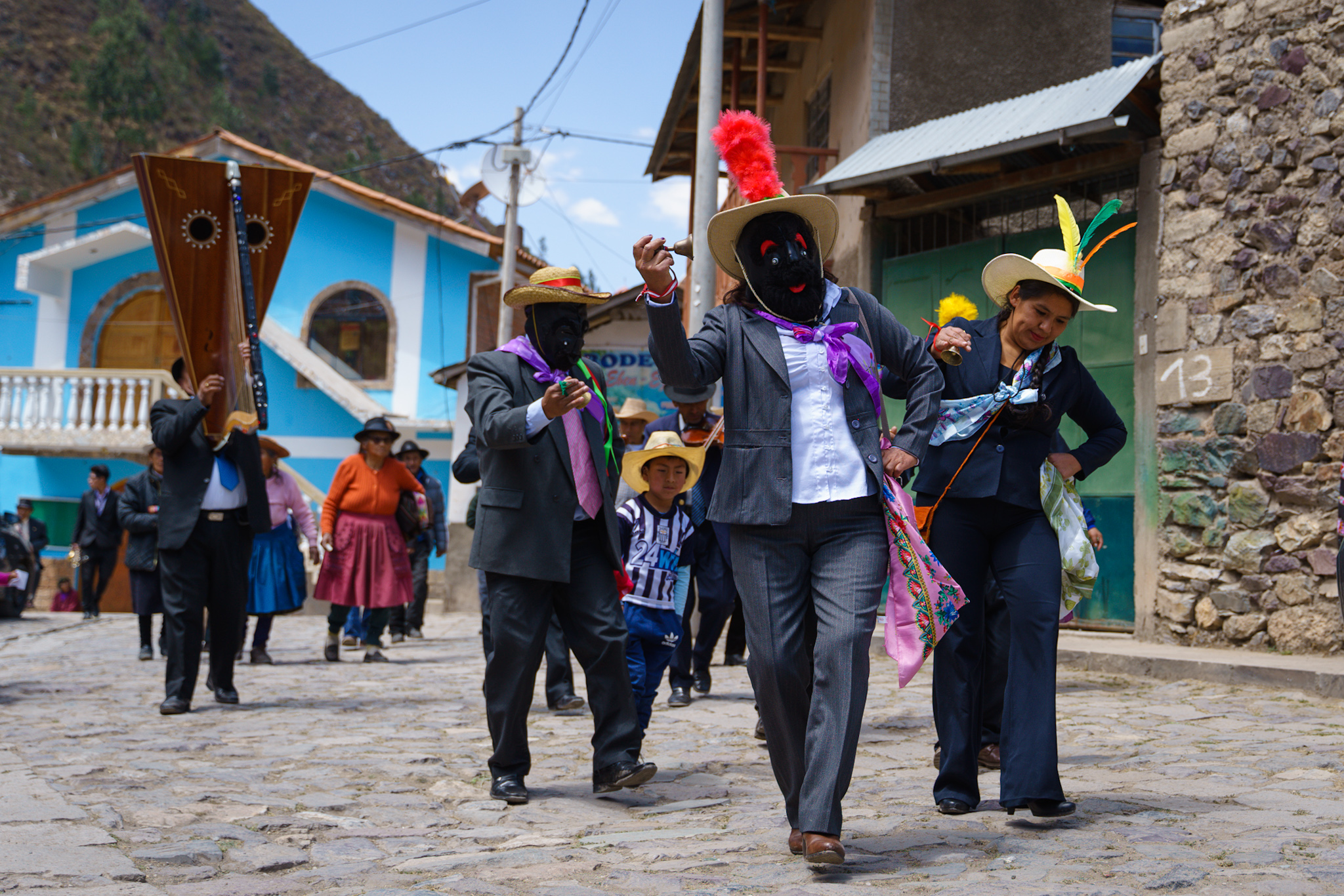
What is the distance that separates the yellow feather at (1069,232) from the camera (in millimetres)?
4492

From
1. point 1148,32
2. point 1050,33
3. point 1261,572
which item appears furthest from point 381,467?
point 1148,32

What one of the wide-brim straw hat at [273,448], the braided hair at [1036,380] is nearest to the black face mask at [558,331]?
the braided hair at [1036,380]

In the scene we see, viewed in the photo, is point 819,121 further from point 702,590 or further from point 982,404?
point 982,404

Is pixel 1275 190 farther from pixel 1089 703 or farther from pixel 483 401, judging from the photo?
pixel 483 401

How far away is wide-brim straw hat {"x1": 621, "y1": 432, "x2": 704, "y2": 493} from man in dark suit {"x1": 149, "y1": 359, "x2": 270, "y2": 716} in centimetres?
239

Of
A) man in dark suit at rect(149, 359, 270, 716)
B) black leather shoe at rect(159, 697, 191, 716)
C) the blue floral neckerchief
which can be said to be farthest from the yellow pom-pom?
black leather shoe at rect(159, 697, 191, 716)

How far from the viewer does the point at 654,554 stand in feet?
21.3

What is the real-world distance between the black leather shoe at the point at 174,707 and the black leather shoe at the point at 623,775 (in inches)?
139

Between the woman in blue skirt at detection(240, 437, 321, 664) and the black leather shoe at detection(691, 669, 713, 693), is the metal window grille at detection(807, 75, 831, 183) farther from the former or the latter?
the black leather shoe at detection(691, 669, 713, 693)

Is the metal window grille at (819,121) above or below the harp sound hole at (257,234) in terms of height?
above

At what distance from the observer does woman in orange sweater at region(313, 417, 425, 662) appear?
34.6 feet

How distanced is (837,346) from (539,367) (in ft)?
5.29

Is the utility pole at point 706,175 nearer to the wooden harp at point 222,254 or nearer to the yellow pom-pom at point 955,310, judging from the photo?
the wooden harp at point 222,254

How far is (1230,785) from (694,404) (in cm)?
405
